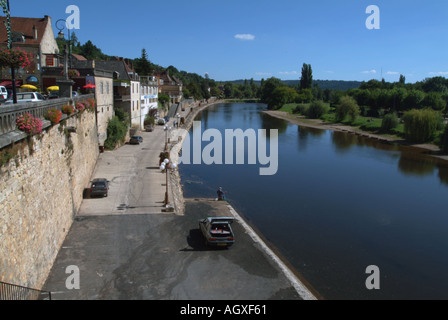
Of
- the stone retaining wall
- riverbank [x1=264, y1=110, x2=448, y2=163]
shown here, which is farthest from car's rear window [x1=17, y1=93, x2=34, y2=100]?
riverbank [x1=264, y1=110, x2=448, y2=163]

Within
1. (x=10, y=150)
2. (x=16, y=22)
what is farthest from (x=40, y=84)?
(x=10, y=150)

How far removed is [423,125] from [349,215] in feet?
133

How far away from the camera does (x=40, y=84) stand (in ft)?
96.9

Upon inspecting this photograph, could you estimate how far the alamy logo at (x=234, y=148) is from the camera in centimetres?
3875

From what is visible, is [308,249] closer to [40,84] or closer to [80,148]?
[80,148]

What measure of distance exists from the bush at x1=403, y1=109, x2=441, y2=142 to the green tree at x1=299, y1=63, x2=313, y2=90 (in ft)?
349

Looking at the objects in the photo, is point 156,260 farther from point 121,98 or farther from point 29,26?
point 29,26

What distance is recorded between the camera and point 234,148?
4706 centimetres

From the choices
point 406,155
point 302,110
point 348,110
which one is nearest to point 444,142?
point 406,155

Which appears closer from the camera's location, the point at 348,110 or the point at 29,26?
the point at 29,26

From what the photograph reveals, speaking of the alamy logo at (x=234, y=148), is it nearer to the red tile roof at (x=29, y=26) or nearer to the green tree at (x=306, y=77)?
the red tile roof at (x=29, y=26)

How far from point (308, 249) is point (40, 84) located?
26049mm

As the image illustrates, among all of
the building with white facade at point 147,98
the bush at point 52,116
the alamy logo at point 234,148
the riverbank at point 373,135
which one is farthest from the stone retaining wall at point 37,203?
the riverbank at point 373,135

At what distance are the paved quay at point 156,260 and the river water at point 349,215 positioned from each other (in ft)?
5.97
